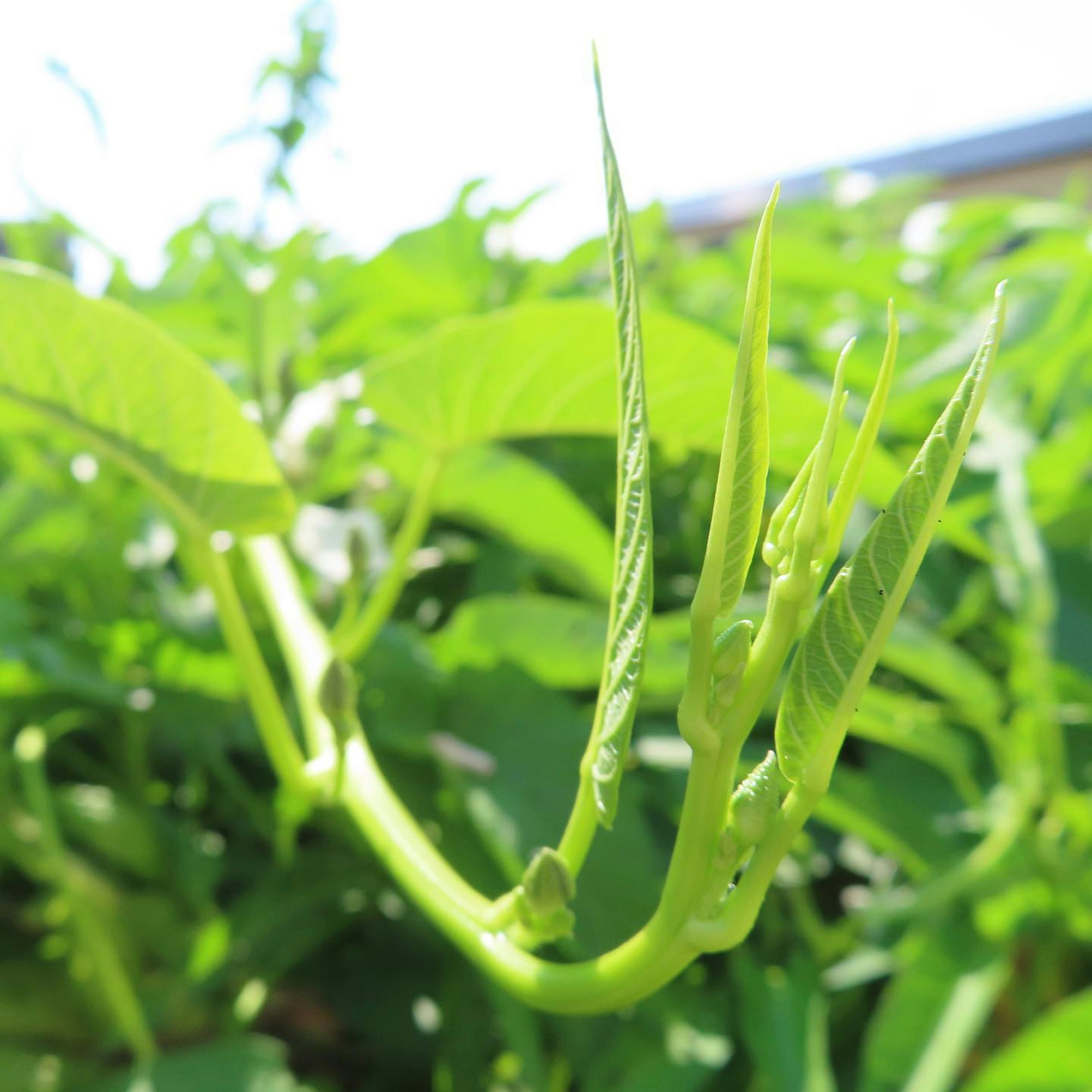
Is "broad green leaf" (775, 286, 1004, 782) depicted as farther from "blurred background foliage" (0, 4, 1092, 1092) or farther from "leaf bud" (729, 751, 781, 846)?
"blurred background foliage" (0, 4, 1092, 1092)

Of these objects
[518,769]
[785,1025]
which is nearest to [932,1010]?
[785,1025]

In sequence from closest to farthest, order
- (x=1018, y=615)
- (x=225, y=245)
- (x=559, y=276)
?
(x=1018, y=615) → (x=225, y=245) → (x=559, y=276)

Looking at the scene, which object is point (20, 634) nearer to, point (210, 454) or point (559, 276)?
point (210, 454)

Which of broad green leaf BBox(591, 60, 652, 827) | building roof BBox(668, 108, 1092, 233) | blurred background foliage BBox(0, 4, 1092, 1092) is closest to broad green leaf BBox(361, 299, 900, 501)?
blurred background foliage BBox(0, 4, 1092, 1092)

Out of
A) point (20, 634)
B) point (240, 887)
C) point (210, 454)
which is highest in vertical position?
point (210, 454)

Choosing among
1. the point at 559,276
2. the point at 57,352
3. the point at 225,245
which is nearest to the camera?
the point at 57,352

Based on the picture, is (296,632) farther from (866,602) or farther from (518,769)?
(866,602)

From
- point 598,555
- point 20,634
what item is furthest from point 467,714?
point 20,634

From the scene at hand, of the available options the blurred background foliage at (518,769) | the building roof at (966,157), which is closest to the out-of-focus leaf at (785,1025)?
the blurred background foliage at (518,769)
